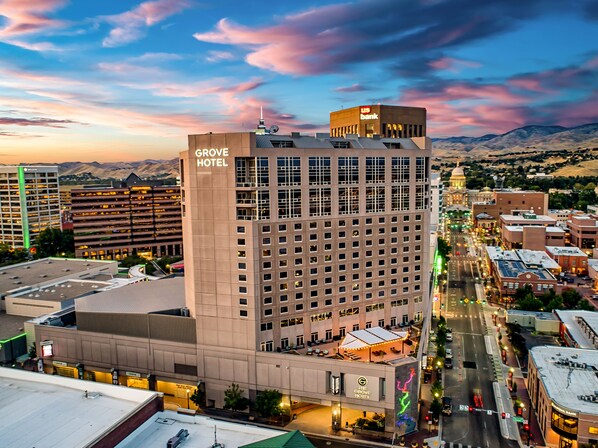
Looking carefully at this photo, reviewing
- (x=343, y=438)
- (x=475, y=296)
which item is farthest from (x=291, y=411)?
(x=475, y=296)

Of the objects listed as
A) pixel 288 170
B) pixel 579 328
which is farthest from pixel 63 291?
pixel 579 328

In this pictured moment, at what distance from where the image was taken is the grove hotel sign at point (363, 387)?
250 ft

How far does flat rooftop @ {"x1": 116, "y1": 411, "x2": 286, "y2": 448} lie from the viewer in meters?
58.2

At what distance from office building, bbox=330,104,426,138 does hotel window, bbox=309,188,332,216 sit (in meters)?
47.7

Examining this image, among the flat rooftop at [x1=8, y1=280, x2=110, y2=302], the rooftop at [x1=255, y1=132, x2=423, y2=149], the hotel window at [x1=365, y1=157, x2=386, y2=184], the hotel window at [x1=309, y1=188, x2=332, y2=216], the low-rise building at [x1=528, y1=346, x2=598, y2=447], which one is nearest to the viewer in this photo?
the low-rise building at [x1=528, y1=346, x2=598, y2=447]

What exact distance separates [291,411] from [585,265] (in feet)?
487

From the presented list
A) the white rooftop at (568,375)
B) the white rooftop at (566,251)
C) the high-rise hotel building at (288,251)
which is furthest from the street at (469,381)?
the white rooftop at (566,251)

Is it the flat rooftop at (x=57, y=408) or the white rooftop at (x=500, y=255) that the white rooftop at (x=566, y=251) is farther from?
the flat rooftop at (x=57, y=408)

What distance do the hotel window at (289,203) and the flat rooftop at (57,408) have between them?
118 ft

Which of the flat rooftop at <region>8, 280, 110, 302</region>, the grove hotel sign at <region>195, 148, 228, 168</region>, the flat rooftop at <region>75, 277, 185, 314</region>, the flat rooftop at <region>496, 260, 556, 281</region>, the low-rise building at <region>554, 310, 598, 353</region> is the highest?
the grove hotel sign at <region>195, 148, 228, 168</region>

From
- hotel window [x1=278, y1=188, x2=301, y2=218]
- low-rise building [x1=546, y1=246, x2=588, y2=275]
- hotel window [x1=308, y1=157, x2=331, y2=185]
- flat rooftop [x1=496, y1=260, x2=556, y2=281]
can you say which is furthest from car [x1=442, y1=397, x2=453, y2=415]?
low-rise building [x1=546, y1=246, x2=588, y2=275]

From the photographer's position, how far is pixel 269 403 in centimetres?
7756

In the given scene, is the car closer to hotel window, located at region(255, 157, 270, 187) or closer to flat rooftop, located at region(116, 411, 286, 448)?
flat rooftop, located at region(116, 411, 286, 448)

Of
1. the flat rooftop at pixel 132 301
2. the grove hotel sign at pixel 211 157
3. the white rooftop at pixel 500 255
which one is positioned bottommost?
the white rooftop at pixel 500 255
